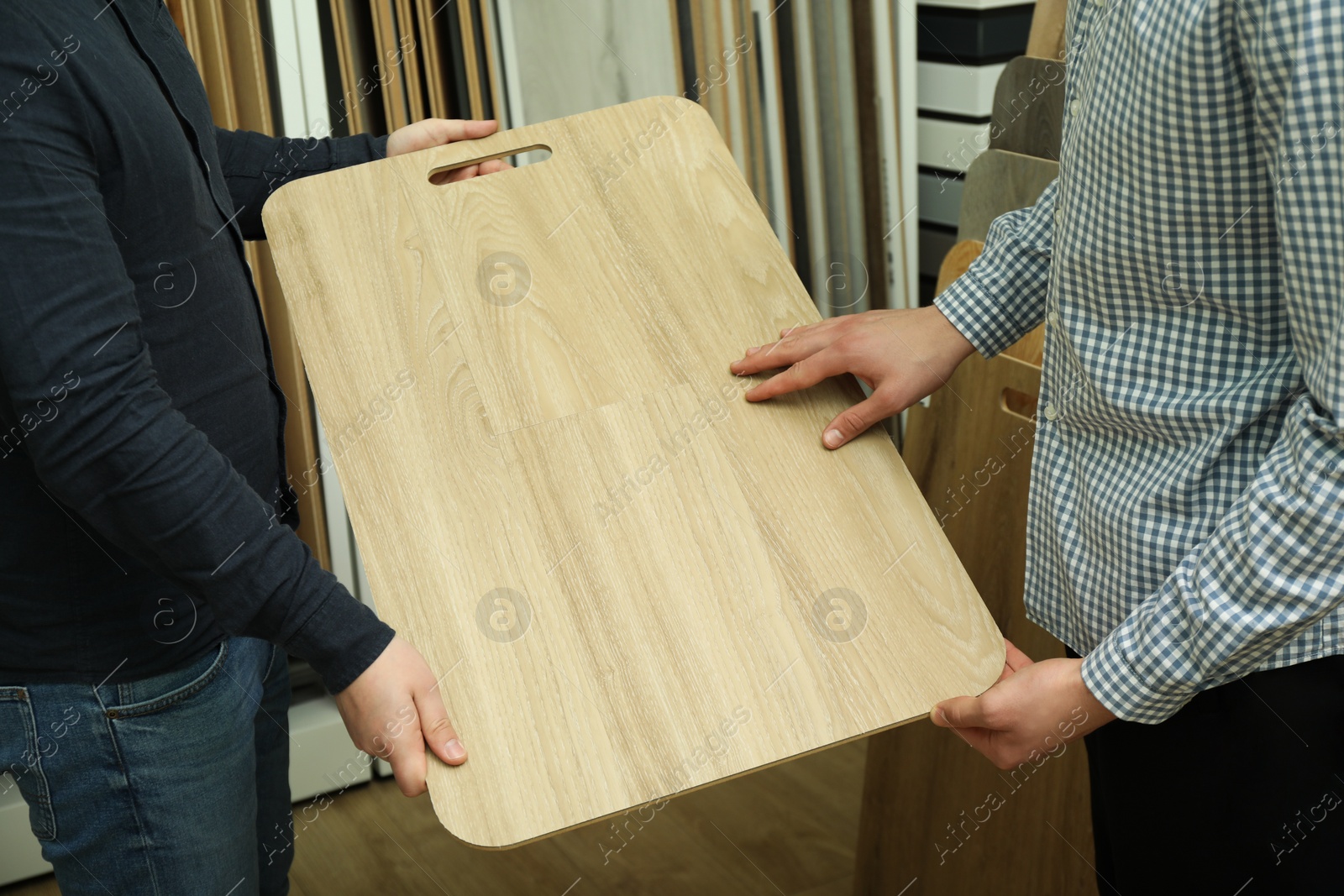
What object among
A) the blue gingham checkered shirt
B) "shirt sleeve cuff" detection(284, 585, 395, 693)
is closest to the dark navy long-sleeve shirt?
"shirt sleeve cuff" detection(284, 585, 395, 693)

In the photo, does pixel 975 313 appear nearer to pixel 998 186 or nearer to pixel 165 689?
pixel 998 186

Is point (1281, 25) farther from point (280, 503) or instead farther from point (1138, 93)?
point (280, 503)

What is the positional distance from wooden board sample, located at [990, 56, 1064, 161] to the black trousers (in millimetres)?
871

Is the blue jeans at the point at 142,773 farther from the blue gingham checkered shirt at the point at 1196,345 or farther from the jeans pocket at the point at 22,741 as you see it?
the blue gingham checkered shirt at the point at 1196,345

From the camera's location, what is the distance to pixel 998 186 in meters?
1.48

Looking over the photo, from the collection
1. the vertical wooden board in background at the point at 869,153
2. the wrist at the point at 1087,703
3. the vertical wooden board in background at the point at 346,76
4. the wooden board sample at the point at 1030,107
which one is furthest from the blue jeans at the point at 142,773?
the vertical wooden board in background at the point at 869,153

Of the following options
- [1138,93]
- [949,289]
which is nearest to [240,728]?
[949,289]

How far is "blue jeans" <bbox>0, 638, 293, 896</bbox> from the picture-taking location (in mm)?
846

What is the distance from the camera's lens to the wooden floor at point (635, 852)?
5.82 feet

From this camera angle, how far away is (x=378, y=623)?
0.76 meters

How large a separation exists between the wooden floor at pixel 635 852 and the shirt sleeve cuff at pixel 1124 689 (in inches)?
44.6

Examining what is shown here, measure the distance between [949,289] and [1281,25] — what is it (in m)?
0.42

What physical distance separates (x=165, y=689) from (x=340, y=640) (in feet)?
0.71

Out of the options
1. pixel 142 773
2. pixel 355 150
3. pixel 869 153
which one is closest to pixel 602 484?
pixel 142 773
